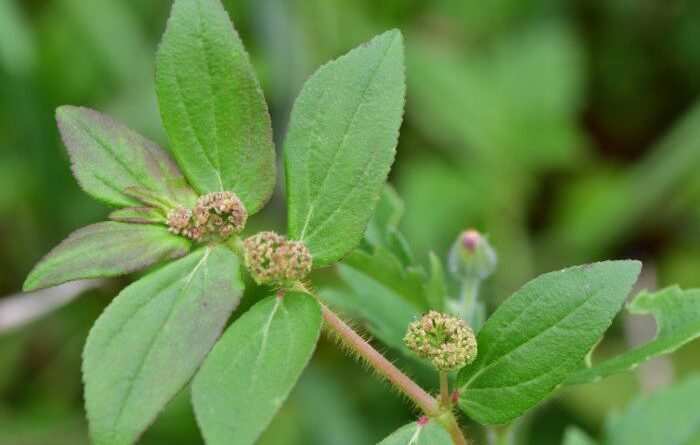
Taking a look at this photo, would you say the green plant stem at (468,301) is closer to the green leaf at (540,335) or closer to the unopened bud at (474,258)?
the unopened bud at (474,258)

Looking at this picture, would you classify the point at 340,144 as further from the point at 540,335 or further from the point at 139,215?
the point at 540,335

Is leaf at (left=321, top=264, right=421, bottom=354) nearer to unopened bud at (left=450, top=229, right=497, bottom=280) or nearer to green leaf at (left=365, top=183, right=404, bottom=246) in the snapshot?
green leaf at (left=365, top=183, right=404, bottom=246)

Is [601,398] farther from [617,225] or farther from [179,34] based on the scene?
[179,34]

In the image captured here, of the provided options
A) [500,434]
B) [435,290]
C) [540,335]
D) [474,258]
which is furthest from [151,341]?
[474,258]

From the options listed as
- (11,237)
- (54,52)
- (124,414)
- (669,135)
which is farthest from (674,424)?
(54,52)

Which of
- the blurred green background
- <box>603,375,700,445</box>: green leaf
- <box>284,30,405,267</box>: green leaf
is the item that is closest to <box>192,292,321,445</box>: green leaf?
<box>284,30,405,267</box>: green leaf

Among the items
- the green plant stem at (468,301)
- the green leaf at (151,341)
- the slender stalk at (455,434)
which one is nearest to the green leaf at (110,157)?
the green leaf at (151,341)
